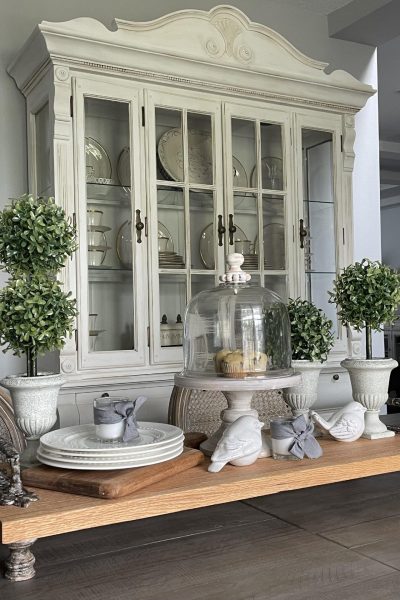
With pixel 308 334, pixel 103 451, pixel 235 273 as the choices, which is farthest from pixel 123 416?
pixel 308 334

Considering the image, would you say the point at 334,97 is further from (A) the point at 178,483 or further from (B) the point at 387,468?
(A) the point at 178,483

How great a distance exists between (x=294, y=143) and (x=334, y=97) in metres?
0.27

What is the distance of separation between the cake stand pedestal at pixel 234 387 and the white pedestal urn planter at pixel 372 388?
21cm

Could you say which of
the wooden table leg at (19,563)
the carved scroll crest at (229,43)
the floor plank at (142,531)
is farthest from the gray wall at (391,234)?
the wooden table leg at (19,563)

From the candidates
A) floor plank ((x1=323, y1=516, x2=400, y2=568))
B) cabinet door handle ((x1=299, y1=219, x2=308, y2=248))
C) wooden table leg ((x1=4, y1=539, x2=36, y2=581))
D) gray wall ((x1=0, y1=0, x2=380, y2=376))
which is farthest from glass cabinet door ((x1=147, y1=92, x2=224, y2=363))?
wooden table leg ((x1=4, y1=539, x2=36, y2=581))

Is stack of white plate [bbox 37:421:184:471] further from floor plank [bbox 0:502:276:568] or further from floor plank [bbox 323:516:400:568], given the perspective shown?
floor plank [bbox 323:516:400:568]

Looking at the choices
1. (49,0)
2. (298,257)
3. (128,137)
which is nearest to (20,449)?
(128,137)

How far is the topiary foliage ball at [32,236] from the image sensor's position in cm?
120

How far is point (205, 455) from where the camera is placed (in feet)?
4.27

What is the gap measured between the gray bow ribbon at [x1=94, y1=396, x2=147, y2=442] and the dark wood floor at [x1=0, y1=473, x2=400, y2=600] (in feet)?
0.57

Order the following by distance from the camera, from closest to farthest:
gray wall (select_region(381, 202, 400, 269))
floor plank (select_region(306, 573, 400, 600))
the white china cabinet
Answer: floor plank (select_region(306, 573, 400, 600)), the white china cabinet, gray wall (select_region(381, 202, 400, 269))

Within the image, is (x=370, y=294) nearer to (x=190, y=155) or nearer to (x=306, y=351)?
(x=306, y=351)

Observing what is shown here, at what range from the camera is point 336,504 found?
129cm

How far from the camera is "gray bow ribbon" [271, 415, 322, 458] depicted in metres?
1.24
